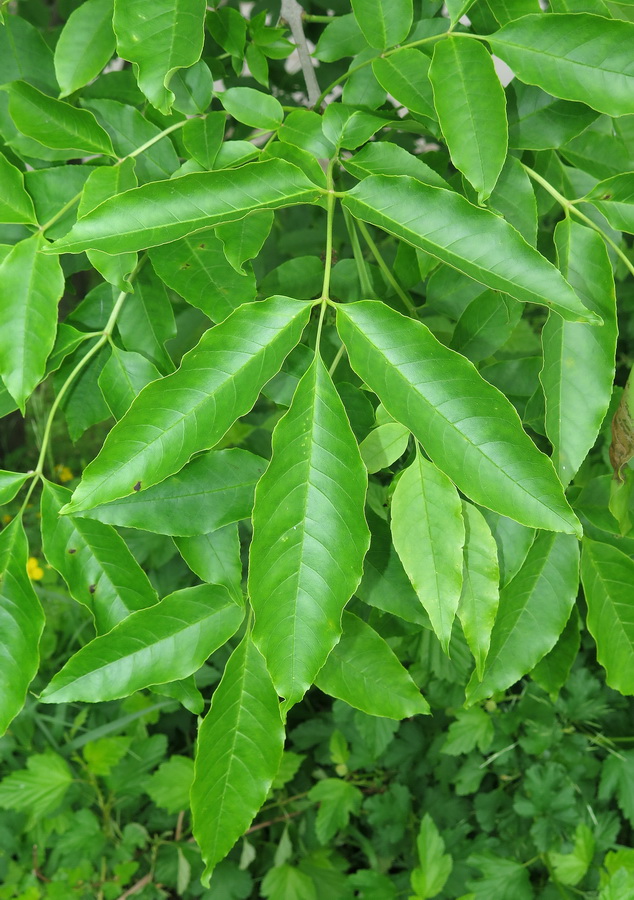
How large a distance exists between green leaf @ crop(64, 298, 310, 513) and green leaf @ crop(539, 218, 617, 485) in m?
0.22

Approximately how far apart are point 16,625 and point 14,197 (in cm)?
35

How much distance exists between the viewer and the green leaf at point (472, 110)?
0.55 metres

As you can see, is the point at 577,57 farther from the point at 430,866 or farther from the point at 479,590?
the point at 430,866

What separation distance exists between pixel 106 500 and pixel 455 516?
233mm

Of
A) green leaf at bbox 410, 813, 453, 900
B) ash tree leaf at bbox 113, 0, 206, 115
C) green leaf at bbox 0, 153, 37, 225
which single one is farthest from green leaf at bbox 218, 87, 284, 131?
green leaf at bbox 410, 813, 453, 900

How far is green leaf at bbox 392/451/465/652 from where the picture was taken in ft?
1.73

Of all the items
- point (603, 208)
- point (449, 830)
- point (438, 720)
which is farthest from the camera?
point (438, 720)

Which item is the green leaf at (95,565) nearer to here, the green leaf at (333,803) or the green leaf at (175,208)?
the green leaf at (175,208)

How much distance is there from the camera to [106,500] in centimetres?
52

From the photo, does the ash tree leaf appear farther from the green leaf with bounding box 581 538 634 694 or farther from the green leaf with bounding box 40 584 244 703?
the green leaf with bounding box 581 538 634 694

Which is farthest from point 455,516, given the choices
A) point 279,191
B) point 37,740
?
point 37,740

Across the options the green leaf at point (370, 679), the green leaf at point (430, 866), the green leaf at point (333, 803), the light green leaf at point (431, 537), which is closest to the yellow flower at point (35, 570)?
the green leaf at point (333, 803)

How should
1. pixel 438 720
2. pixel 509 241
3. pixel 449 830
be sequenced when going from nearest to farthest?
pixel 509 241 < pixel 449 830 < pixel 438 720

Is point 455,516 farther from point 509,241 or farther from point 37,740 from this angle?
point 37,740
